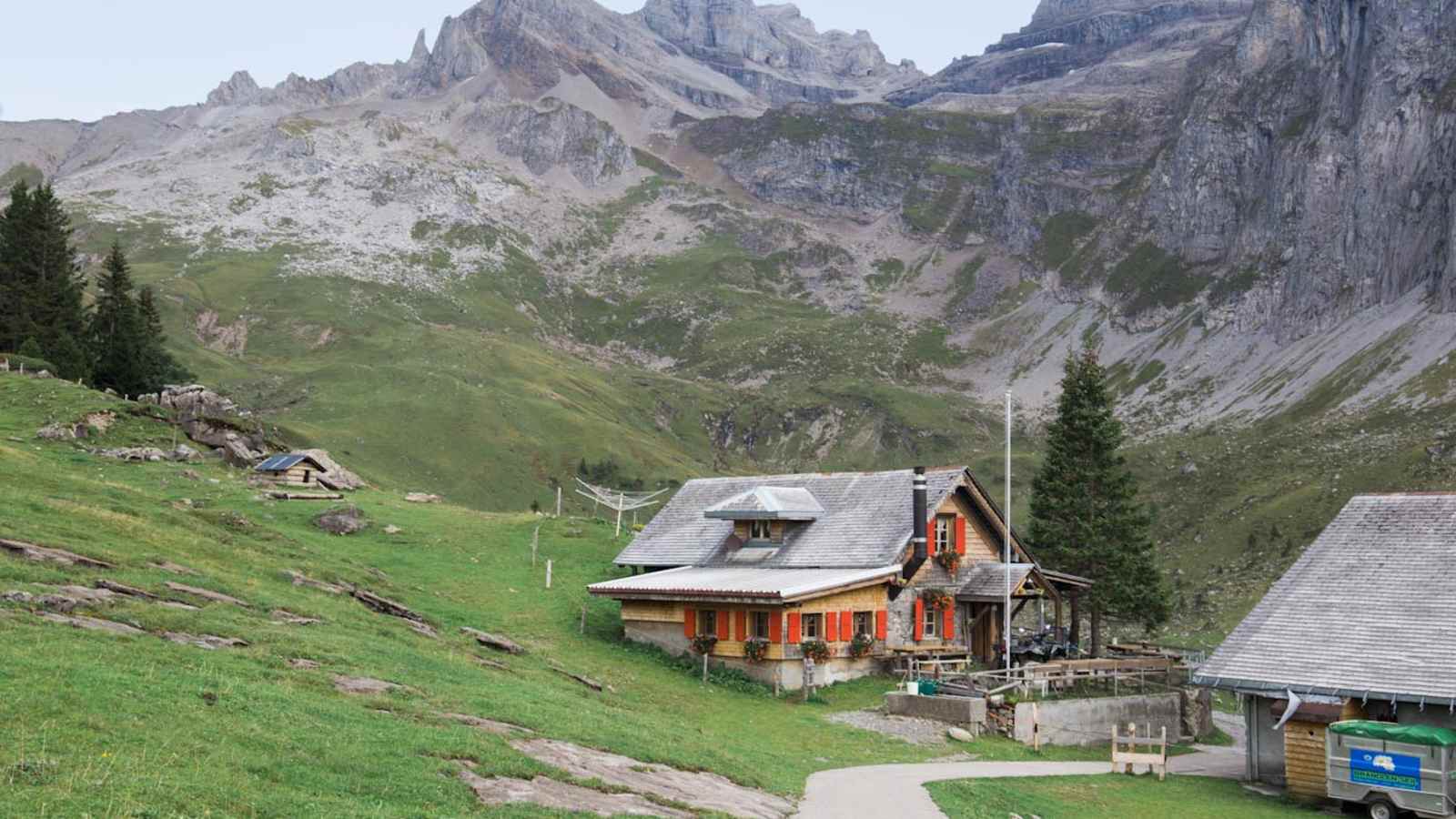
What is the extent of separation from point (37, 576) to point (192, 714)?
1091 centimetres

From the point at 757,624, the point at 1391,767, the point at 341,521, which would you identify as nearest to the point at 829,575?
the point at 757,624

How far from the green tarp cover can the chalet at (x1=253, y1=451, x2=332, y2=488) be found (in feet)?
170

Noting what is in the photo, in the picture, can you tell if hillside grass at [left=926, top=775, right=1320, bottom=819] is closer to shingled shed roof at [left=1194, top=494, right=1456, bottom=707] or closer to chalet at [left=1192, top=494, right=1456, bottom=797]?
chalet at [left=1192, top=494, right=1456, bottom=797]

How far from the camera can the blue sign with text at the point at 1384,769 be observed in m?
31.5

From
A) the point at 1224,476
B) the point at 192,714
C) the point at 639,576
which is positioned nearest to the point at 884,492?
the point at 639,576

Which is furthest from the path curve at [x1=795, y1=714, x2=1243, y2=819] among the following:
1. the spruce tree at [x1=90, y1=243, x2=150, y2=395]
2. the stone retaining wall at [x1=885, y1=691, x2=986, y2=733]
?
the spruce tree at [x1=90, y1=243, x2=150, y2=395]

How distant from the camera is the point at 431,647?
3459cm

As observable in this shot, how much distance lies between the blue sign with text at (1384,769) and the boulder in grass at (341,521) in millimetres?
42857

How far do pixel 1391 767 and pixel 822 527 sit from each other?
1066 inches

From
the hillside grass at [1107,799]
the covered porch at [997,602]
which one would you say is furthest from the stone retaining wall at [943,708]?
the covered porch at [997,602]

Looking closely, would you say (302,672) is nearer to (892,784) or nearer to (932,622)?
(892,784)

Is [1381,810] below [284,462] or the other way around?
A: below

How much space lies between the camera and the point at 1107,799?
3275cm

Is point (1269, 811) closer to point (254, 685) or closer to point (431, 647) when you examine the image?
point (431, 647)
